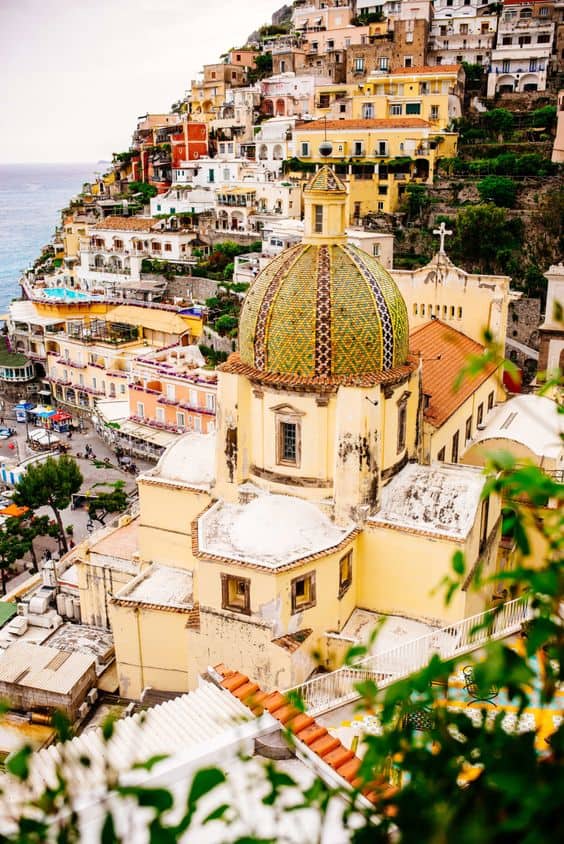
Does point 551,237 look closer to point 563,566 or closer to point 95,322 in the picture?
point 95,322

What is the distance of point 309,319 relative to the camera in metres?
16.0

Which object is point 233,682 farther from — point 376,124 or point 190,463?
point 376,124

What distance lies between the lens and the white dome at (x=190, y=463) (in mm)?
18891

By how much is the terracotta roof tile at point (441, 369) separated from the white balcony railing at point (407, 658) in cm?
633

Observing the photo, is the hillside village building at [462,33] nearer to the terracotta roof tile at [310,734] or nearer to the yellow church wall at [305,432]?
the yellow church wall at [305,432]

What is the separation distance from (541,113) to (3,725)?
54.0 metres

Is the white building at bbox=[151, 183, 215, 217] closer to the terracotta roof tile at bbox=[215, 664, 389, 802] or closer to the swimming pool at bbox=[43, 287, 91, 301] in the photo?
the swimming pool at bbox=[43, 287, 91, 301]

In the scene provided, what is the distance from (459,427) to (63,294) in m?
43.2

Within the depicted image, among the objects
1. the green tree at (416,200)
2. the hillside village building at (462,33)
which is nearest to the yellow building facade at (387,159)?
the green tree at (416,200)

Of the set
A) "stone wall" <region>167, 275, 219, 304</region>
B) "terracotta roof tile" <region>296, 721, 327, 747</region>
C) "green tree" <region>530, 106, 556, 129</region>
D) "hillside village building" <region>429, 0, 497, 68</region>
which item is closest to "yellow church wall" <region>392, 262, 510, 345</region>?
"terracotta roof tile" <region>296, 721, 327, 747</region>

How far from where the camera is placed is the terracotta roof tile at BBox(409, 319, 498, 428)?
19.0 metres

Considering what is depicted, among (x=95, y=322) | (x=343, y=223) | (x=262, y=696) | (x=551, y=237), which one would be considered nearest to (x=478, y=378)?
(x=343, y=223)

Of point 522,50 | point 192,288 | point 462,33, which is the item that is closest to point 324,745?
point 192,288

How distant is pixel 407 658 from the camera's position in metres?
13.0
